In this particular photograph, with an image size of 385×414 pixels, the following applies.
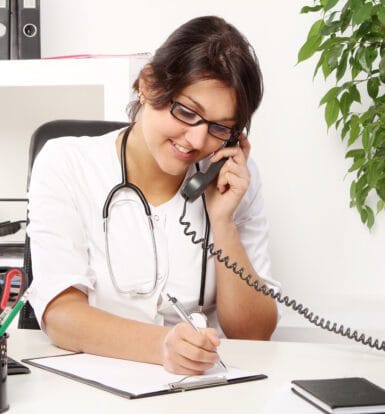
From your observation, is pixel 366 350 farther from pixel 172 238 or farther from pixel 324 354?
pixel 172 238

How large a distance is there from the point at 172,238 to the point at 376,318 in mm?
812

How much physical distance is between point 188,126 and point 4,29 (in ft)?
3.50

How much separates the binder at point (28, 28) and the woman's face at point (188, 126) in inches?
34.1

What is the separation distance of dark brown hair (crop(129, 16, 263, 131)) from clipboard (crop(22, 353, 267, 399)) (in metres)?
0.52

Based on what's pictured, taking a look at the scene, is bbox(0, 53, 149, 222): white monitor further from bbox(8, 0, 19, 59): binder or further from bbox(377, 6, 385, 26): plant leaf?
bbox(377, 6, 385, 26): plant leaf

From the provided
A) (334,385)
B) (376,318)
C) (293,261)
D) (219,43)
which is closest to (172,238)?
(219,43)

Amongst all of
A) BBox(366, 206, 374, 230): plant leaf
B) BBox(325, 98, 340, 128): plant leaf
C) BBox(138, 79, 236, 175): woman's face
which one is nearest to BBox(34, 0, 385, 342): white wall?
BBox(366, 206, 374, 230): plant leaf

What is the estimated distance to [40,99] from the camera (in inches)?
99.9

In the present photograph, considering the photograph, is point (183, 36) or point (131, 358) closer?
point (131, 358)

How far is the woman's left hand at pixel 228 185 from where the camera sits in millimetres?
1596

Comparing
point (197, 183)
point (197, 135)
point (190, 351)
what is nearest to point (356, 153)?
point (197, 183)

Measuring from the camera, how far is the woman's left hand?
5.24ft

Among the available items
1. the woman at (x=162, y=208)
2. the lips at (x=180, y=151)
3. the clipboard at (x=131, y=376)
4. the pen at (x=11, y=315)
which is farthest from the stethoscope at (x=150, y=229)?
the pen at (x=11, y=315)

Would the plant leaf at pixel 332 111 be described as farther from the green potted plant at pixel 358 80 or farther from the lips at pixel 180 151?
the lips at pixel 180 151
